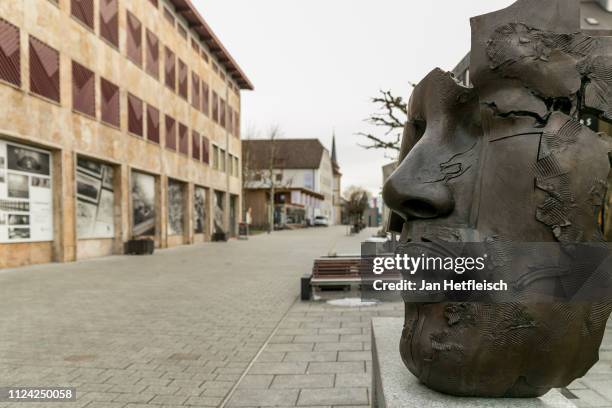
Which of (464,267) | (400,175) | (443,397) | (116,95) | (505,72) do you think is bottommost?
(443,397)

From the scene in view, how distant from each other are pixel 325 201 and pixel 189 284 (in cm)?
8642

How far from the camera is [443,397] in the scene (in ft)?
7.27

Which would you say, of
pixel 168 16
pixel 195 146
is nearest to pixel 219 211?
pixel 195 146

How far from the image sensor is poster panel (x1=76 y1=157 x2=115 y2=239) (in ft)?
58.9

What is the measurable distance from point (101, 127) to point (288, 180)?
166 ft

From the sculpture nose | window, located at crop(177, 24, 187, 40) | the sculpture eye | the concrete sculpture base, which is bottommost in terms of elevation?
the concrete sculpture base

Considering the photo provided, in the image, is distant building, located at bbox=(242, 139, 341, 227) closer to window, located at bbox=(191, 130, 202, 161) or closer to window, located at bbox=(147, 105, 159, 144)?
window, located at bbox=(191, 130, 202, 161)

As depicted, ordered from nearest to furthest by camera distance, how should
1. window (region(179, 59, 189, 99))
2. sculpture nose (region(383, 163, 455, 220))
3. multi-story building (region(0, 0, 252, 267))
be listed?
1. sculpture nose (region(383, 163, 455, 220))
2. multi-story building (region(0, 0, 252, 267))
3. window (region(179, 59, 189, 99))

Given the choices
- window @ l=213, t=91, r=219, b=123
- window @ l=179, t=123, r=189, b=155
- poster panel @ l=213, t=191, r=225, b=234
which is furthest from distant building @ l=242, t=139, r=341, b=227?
window @ l=179, t=123, r=189, b=155

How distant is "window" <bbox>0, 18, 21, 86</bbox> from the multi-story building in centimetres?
3

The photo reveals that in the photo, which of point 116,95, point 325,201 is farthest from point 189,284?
point 325,201

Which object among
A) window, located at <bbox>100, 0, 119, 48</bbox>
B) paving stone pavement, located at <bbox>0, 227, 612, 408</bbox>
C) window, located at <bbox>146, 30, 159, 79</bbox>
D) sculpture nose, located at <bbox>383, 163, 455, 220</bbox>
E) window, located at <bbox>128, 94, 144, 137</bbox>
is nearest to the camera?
sculpture nose, located at <bbox>383, 163, 455, 220</bbox>

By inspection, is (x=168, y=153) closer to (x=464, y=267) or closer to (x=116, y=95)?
(x=116, y=95)

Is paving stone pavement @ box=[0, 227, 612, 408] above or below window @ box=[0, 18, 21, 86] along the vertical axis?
below
